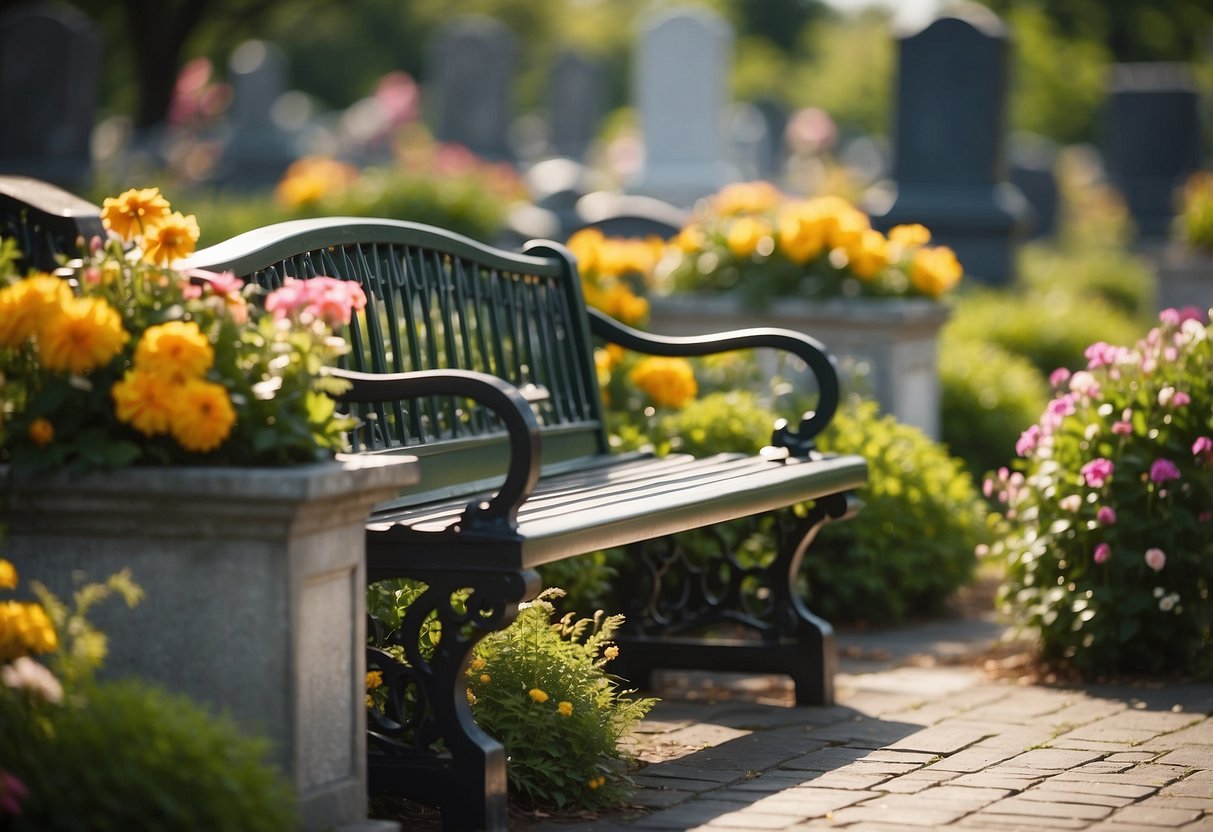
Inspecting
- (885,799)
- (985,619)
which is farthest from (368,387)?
(985,619)

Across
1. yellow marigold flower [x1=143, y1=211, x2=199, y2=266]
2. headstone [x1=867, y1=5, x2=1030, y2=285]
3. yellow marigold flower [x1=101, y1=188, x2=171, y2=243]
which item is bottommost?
yellow marigold flower [x1=143, y1=211, x2=199, y2=266]

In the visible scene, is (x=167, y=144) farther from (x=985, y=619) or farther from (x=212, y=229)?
(x=985, y=619)

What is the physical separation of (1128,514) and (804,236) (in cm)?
286

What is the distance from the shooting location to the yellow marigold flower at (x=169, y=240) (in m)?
3.67

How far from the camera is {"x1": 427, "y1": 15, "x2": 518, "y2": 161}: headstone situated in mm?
24781

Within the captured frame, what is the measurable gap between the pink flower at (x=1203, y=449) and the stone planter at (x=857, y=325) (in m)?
2.40

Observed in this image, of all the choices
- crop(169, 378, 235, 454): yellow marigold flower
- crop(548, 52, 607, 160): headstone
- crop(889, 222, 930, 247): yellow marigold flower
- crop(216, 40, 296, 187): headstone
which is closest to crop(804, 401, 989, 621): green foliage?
crop(889, 222, 930, 247): yellow marigold flower

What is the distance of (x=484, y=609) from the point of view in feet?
12.0

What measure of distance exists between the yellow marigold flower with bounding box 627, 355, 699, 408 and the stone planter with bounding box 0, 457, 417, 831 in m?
3.10

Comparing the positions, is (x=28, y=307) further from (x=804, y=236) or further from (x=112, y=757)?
(x=804, y=236)

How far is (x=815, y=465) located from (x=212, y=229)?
7.76 metres

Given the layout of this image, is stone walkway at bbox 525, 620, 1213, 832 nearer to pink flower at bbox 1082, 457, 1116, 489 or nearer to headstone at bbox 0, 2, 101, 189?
pink flower at bbox 1082, 457, 1116, 489

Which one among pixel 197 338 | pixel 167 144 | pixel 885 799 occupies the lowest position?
pixel 885 799

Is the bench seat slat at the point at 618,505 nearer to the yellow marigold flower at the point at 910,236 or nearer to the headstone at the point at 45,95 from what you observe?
the yellow marigold flower at the point at 910,236
